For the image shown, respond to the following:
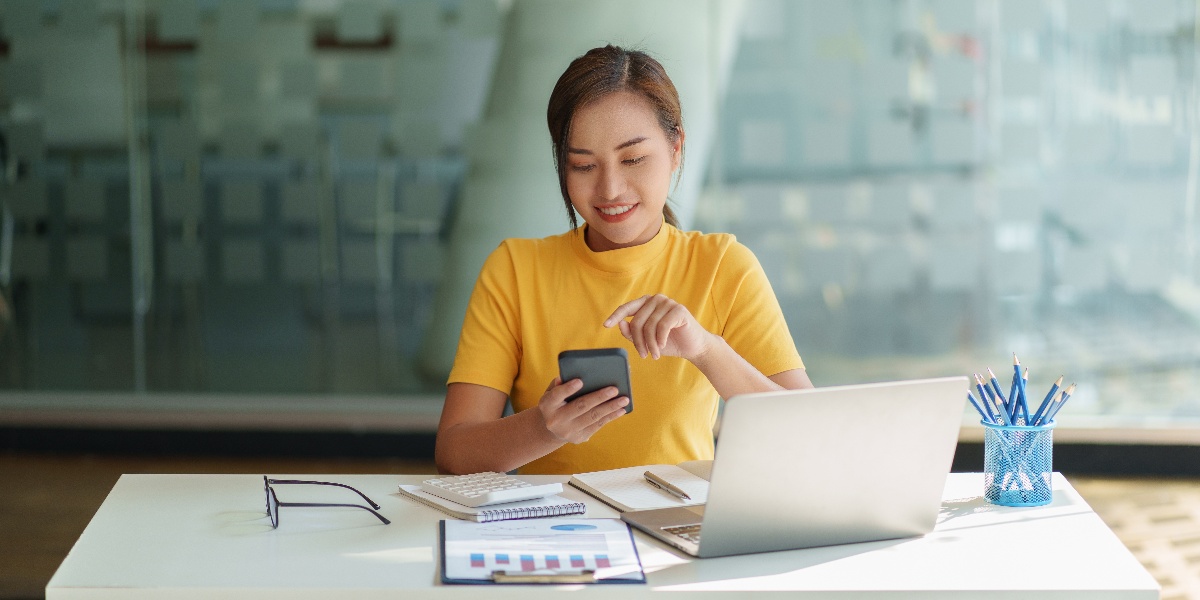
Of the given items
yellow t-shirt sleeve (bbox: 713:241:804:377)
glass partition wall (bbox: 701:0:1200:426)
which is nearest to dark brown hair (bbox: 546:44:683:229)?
yellow t-shirt sleeve (bbox: 713:241:804:377)

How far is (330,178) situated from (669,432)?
8.29 ft

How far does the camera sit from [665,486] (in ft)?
5.22

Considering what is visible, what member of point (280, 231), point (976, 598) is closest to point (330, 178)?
point (280, 231)

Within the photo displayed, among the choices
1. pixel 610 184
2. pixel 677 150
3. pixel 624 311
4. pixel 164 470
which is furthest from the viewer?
pixel 164 470

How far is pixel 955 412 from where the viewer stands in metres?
1.34

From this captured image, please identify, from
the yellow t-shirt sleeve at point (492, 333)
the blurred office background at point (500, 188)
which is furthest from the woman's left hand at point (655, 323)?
the blurred office background at point (500, 188)

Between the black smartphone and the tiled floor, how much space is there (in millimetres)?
1866

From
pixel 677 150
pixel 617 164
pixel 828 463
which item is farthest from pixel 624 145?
pixel 828 463

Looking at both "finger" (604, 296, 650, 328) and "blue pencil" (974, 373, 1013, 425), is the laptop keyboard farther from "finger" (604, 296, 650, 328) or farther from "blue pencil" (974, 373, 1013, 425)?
"blue pencil" (974, 373, 1013, 425)

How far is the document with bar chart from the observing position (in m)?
1.24

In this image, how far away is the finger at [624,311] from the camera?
1.56 metres

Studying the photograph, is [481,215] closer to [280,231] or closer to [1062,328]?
[280,231]

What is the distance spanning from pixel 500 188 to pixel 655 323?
2566 millimetres

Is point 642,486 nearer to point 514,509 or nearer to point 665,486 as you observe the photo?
point 665,486
